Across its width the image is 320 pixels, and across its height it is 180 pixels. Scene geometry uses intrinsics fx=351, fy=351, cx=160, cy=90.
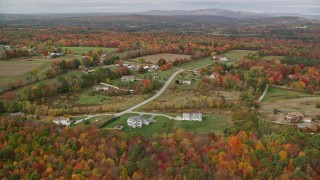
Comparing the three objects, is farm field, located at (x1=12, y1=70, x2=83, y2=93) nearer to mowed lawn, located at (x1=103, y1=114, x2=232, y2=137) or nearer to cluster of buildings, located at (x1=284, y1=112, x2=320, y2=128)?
mowed lawn, located at (x1=103, y1=114, x2=232, y2=137)

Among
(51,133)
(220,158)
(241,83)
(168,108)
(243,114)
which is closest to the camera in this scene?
(220,158)

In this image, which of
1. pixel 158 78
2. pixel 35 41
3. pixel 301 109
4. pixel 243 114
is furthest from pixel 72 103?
pixel 35 41

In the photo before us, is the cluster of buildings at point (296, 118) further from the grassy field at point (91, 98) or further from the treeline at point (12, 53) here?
the treeline at point (12, 53)

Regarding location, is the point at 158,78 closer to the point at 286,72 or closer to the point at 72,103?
the point at 72,103

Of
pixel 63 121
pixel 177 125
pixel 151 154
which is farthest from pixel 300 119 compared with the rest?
pixel 63 121

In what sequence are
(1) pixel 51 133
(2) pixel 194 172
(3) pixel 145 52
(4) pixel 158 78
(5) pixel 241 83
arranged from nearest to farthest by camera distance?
(2) pixel 194 172 < (1) pixel 51 133 < (5) pixel 241 83 < (4) pixel 158 78 < (3) pixel 145 52

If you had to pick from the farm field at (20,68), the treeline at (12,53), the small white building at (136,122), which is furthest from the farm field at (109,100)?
the treeline at (12,53)

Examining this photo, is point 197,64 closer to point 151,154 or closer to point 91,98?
point 91,98
